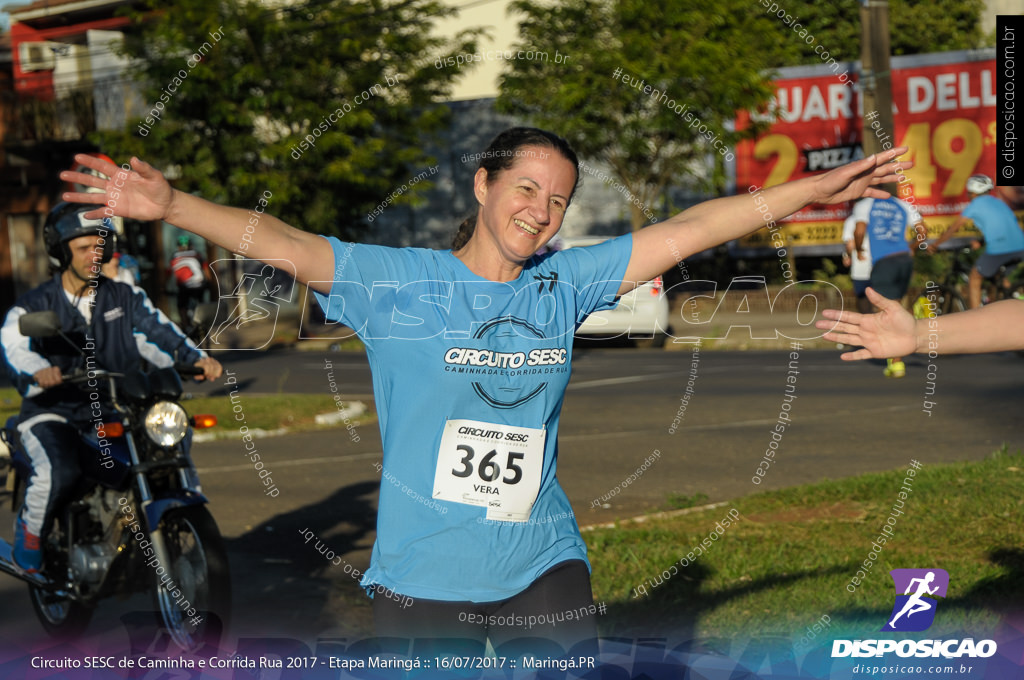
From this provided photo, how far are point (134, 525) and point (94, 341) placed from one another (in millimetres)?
991

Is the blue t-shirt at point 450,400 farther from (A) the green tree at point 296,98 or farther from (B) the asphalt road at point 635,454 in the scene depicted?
(A) the green tree at point 296,98

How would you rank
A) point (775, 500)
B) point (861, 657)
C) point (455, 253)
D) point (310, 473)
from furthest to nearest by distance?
point (310, 473) < point (775, 500) < point (861, 657) < point (455, 253)

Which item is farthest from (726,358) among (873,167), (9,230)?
(9,230)

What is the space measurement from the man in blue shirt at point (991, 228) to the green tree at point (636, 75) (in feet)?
20.5

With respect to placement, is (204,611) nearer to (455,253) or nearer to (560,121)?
(455,253)

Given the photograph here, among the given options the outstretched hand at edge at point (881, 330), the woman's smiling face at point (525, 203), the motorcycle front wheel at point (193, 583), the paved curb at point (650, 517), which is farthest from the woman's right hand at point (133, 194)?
the paved curb at point (650, 517)

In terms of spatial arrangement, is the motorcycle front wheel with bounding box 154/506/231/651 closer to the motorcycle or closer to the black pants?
the motorcycle

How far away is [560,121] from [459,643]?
1814 centimetres

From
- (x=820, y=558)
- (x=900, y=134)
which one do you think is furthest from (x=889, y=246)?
(x=900, y=134)

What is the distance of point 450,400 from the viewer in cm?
315

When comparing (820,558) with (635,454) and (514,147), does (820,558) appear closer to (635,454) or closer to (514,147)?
(514,147)

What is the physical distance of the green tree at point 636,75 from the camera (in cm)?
1997

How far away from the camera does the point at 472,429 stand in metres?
3.19

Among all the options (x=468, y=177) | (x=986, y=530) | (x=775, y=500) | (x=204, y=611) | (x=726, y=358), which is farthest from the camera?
(x=468, y=177)
